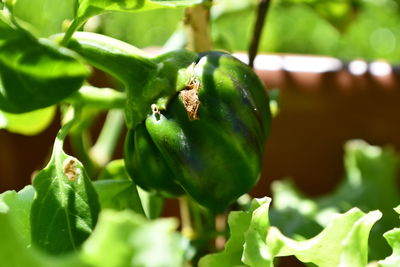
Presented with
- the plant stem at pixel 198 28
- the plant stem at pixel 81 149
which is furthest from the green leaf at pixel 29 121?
the plant stem at pixel 198 28

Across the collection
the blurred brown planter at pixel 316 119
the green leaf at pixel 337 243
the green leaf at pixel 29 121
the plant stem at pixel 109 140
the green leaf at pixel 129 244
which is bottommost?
the blurred brown planter at pixel 316 119

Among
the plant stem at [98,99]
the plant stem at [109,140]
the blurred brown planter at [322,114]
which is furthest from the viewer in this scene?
the blurred brown planter at [322,114]

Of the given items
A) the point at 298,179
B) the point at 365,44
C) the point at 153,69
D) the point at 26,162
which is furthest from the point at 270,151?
the point at 365,44

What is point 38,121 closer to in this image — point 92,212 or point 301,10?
point 92,212

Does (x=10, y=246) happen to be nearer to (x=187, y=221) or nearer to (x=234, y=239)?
(x=234, y=239)

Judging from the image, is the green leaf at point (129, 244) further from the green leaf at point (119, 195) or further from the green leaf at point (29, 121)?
the green leaf at point (29, 121)

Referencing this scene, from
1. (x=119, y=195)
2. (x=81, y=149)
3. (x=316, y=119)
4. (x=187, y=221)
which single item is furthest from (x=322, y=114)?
(x=119, y=195)
